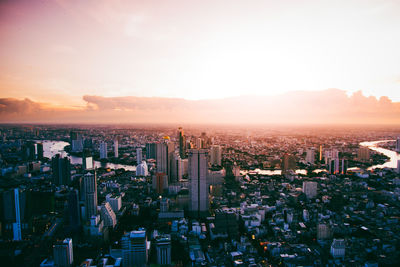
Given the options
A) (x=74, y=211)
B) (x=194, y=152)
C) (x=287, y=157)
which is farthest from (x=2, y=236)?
(x=287, y=157)

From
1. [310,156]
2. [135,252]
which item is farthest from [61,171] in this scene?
[310,156]

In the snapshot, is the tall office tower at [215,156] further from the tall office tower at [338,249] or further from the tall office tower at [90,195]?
the tall office tower at [338,249]

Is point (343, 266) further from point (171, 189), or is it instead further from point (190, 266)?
point (171, 189)

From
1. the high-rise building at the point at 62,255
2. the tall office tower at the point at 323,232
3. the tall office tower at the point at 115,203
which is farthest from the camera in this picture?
the tall office tower at the point at 115,203

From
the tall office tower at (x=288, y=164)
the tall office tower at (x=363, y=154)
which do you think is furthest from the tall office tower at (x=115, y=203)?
the tall office tower at (x=363, y=154)

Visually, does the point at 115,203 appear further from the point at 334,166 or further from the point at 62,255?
the point at 334,166

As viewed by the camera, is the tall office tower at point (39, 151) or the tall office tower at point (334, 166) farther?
the tall office tower at point (39, 151)

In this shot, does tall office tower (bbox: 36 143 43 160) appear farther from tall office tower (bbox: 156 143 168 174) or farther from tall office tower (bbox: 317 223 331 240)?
tall office tower (bbox: 317 223 331 240)
